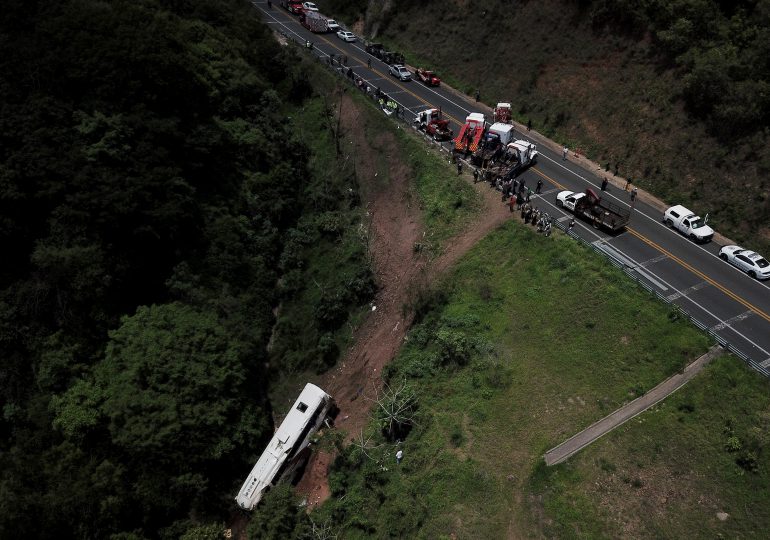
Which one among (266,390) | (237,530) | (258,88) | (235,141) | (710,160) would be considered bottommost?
(237,530)

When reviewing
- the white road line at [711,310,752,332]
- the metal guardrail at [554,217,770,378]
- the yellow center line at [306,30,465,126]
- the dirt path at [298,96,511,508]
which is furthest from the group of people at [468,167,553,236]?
the yellow center line at [306,30,465,126]

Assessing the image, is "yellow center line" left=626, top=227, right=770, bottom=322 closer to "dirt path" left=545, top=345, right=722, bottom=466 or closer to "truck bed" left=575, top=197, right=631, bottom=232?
"truck bed" left=575, top=197, right=631, bottom=232

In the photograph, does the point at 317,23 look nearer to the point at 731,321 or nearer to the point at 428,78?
the point at 428,78

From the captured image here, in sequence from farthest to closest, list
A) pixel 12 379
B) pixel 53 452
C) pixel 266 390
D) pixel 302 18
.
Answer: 1. pixel 302 18
2. pixel 266 390
3. pixel 12 379
4. pixel 53 452

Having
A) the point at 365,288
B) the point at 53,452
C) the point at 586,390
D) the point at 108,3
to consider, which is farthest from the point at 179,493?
the point at 108,3

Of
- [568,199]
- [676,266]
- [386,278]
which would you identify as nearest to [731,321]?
[676,266]

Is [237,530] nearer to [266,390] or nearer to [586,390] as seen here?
[266,390]
